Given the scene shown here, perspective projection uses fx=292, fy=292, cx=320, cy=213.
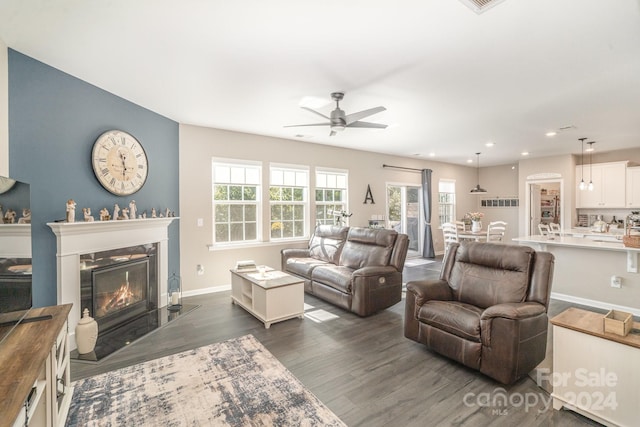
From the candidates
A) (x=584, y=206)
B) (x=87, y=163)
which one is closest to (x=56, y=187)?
(x=87, y=163)

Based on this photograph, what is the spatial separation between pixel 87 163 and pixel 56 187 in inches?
16.8

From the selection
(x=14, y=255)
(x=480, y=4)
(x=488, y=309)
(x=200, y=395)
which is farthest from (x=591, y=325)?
(x=14, y=255)

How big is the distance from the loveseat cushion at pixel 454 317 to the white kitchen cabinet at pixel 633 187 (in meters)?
6.56

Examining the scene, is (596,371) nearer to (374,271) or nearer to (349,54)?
(374,271)

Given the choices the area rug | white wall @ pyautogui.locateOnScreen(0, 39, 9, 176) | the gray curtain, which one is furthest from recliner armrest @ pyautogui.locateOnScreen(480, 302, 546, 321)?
the gray curtain

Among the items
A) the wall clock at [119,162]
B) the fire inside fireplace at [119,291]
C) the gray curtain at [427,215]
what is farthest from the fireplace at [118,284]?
the gray curtain at [427,215]

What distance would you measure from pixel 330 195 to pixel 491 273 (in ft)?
13.0

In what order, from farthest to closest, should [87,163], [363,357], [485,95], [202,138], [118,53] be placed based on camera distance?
[202,138]
[485,95]
[87,163]
[363,357]
[118,53]

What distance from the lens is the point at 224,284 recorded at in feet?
16.3

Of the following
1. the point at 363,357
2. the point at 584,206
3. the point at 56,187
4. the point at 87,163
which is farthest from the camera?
the point at 584,206

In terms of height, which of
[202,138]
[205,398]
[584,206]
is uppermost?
[202,138]

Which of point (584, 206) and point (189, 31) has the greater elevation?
A: point (189, 31)

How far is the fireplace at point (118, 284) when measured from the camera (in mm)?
3158

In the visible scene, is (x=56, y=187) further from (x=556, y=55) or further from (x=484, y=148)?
(x=484, y=148)
